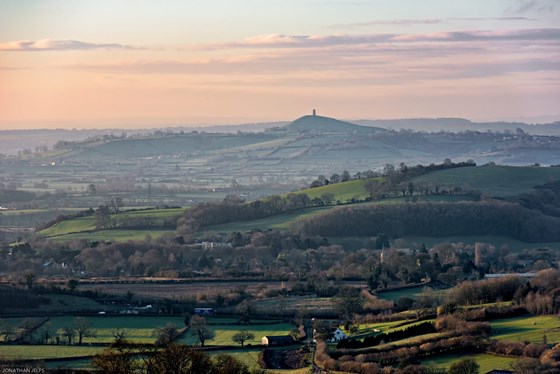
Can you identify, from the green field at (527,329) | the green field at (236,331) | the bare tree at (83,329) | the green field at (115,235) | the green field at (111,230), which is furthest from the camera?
the green field at (111,230)

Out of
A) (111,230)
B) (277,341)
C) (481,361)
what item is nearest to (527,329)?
(481,361)

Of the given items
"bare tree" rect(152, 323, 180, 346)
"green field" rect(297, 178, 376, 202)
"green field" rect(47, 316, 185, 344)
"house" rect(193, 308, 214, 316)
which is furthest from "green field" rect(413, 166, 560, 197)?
"bare tree" rect(152, 323, 180, 346)

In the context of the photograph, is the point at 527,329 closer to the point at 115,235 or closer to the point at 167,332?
the point at 167,332

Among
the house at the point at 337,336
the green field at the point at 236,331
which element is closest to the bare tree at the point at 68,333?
the green field at the point at 236,331

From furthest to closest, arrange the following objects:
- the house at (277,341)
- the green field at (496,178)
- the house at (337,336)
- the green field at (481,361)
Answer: the green field at (496,178)
the house at (277,341)
the house at (337,336)
the green field at (481,361)

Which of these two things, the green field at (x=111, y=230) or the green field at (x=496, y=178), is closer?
the green field at (x=111, y=230)

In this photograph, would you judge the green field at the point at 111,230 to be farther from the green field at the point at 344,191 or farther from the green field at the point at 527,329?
the green field at the point at 527,329

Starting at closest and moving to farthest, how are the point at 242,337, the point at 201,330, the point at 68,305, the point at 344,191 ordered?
the point at 242,337
the point at 201,330
the point at 68,305
the point at 344,191
